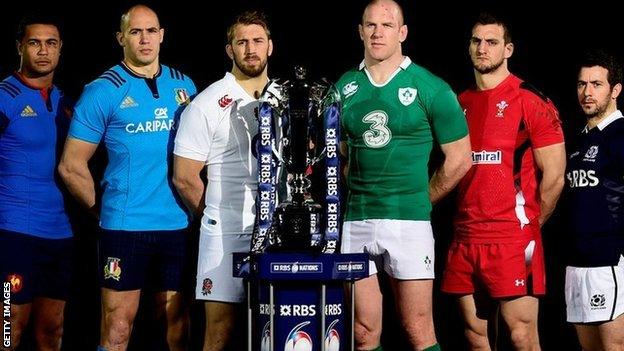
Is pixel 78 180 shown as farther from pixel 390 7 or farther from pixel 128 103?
pixel 390 7

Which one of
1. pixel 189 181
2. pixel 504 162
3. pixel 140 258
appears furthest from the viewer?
pixel 504 162

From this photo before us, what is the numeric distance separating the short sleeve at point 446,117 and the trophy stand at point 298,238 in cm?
40

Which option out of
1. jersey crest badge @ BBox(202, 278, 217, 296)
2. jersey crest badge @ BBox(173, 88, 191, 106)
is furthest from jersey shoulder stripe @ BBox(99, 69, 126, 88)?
jersey crest badge @ BBox(202, 278, 217, 296)

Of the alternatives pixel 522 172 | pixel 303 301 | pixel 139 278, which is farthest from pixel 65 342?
pixel 522 172

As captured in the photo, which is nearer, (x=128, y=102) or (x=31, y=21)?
(x=128, y=102)

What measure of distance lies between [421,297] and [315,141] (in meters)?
0.69

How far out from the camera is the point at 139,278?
18.0ft

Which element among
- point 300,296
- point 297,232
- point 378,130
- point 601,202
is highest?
point 378,130

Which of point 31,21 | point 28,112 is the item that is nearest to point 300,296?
point 28,112

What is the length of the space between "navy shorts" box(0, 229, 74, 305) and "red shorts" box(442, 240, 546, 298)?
151cm

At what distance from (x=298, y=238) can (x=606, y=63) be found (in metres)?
1.45

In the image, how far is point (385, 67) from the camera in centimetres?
532

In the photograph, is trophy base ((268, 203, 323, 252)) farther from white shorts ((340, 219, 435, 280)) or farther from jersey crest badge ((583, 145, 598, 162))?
jersey crest badge ((583, 145, 598, 162))

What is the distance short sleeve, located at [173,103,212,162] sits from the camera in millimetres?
5277
